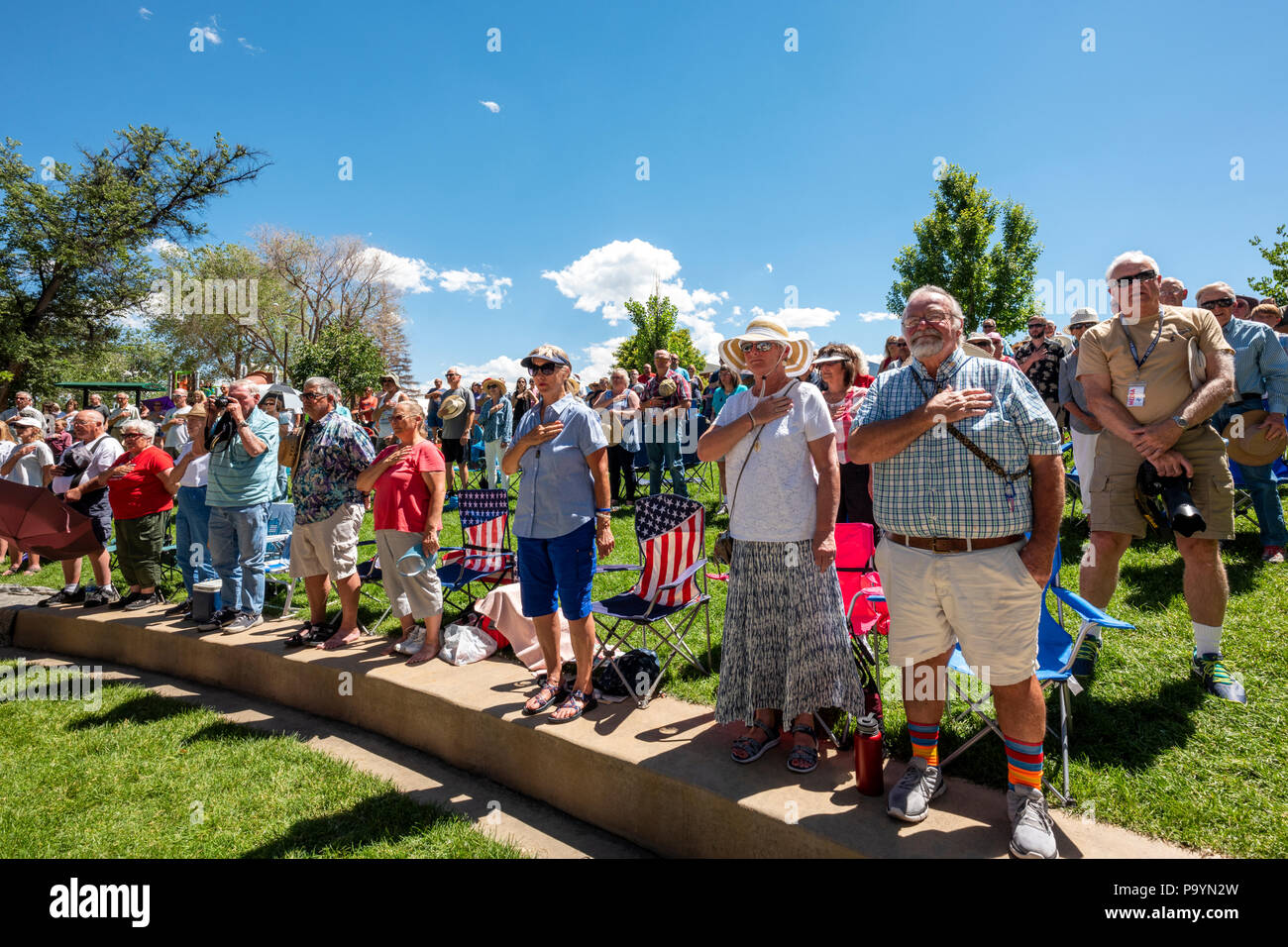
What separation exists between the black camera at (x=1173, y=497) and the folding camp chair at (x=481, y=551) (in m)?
4.35

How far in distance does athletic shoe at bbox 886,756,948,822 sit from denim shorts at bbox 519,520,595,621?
72.5 inches

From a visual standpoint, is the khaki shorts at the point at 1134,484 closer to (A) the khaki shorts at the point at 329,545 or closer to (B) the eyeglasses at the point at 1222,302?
(B) the eyeglasses at the point at 1222,302

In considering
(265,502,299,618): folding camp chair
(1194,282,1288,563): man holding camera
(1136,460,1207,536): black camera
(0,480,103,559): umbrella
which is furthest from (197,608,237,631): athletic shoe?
(1194,282,1288,563): man holding camera

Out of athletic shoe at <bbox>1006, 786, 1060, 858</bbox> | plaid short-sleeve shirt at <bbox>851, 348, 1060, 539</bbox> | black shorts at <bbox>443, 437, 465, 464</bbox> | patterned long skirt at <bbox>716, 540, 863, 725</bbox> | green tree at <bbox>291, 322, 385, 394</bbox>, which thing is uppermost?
green tree at <bbox>291, 322, 385, 394</bbox>

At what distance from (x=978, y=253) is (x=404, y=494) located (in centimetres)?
3047

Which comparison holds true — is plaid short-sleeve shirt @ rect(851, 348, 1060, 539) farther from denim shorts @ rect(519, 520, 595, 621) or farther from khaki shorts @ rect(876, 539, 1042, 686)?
denim shorts @ rect(519, 520, 595, 621)

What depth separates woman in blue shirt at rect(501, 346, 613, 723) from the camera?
146 inches

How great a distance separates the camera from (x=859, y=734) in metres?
2.71

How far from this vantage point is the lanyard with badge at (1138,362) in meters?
3.47

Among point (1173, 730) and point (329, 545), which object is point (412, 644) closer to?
point (329, 545)

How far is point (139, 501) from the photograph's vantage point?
675 cm

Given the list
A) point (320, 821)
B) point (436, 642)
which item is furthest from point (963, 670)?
point (436, 642)
